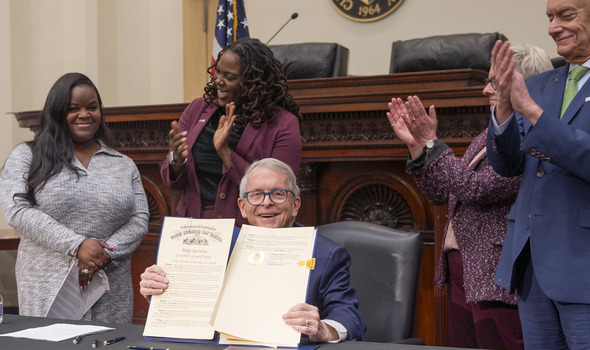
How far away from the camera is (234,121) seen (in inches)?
111

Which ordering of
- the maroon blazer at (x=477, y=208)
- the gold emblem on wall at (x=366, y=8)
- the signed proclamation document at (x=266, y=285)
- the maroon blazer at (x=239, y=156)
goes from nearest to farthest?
the signed proclamation document at (x=266, y=285)
the maroon blazer at (x=477, y=208)
the maroon blazer at (x=239, y=156)
the gold emblem on wall at (x=366, y=8)

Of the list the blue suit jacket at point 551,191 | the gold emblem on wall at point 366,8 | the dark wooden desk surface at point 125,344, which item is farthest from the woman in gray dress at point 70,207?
the gold emblem on wall at point 366,8

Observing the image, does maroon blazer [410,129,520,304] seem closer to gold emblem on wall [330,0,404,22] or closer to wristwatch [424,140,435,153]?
wristwatch [424,140,435,153]

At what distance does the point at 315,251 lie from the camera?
2086mm

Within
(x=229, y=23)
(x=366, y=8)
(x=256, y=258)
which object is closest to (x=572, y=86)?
(x=256, y=258)

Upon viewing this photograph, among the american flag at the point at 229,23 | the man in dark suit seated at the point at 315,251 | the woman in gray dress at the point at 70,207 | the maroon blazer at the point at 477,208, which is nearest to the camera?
the man in dark suit seated at the point at 315,251

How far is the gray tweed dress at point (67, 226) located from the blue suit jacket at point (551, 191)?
1.41m

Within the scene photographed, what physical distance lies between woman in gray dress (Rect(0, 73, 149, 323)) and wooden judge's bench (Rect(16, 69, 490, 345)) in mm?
1421

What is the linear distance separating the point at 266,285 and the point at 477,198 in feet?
2.98

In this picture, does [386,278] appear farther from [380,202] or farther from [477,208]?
[380,202]

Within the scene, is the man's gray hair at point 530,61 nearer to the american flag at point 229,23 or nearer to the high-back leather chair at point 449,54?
the high-back leather chair at point 449,54

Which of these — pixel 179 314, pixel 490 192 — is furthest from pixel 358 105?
pixel 179 314

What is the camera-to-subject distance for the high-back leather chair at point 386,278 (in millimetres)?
2402

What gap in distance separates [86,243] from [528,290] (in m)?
1.49
